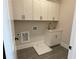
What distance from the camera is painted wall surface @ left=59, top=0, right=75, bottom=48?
10.4 feet

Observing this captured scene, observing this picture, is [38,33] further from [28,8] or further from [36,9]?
[28,8]

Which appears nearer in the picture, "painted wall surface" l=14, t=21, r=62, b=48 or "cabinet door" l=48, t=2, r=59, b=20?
"painted wall surface" l=14, t=21, r=62, b=48

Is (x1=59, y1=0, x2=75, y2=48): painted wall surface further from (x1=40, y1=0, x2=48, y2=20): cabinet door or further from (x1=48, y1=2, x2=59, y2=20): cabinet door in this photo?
(x1=40, y1=0, x2=48, y2=20): cabinet door

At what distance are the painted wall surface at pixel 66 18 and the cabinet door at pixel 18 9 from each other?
2.15 m

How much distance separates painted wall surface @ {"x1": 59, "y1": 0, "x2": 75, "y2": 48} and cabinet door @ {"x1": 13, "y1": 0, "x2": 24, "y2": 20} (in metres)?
2.15

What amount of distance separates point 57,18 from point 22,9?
6.65ft

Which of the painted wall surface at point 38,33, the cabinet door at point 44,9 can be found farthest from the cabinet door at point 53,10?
the painted wall surface at point 38,33

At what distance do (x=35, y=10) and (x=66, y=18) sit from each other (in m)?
1.62

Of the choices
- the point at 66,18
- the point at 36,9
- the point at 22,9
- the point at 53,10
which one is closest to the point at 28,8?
the point at 22,9

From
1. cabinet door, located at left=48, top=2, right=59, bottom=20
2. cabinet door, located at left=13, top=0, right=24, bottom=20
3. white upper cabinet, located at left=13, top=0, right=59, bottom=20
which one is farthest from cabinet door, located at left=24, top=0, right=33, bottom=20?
cabinet door, located at left=48, top=2, right=59, bottom=20

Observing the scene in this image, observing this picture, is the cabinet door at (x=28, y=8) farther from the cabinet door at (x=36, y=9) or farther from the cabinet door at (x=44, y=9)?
the cabinet door at (x=44, y=9)

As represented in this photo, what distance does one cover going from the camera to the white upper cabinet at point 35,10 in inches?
103

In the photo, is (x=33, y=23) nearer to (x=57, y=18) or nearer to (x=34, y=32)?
(x=34, y=32)

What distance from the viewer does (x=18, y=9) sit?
8.57 feet
